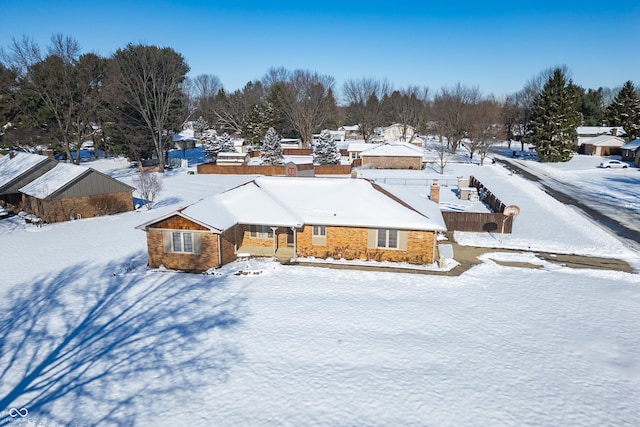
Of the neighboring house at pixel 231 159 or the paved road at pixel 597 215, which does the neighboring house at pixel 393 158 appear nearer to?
the paved road at pixel 597 215

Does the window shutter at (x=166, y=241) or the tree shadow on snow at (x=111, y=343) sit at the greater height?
the window shutter at (x=166, y=241)

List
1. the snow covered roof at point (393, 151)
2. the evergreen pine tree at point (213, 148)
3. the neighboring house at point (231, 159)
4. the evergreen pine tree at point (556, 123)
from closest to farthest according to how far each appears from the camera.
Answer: the neighboring house at point (231, 159) < the snow covered roof at point (393, 151) < the evergreen pine tree at point (556, 123) < the evergreen pine tree at point (213, 148)

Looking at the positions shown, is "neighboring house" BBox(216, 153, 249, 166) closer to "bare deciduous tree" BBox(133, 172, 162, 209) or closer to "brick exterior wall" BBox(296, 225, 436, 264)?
"bare deciduous tree" BBox(133, 172, 162, 209)

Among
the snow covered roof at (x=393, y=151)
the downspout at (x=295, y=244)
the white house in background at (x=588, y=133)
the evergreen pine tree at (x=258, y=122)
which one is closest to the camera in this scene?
the downspout at (x=295, y=244)

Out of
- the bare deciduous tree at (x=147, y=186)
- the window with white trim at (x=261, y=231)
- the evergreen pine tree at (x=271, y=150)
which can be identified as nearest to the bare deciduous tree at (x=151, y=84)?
the evergreen pine tree at (x=271, y=150)

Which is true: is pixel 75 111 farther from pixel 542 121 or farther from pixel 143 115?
pixel 542 121

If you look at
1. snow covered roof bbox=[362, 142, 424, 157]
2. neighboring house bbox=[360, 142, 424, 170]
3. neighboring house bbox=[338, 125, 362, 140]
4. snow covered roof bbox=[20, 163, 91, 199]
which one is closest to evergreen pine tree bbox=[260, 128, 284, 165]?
neighboring house bbox=[360, 142, 424, 170]

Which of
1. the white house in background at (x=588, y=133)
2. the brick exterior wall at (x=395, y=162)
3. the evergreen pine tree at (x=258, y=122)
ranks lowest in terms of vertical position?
the brick exterior wall at (x=395, y=162)

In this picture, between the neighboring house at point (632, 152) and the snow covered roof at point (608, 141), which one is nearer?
the neighboring house at point (632, 152)
